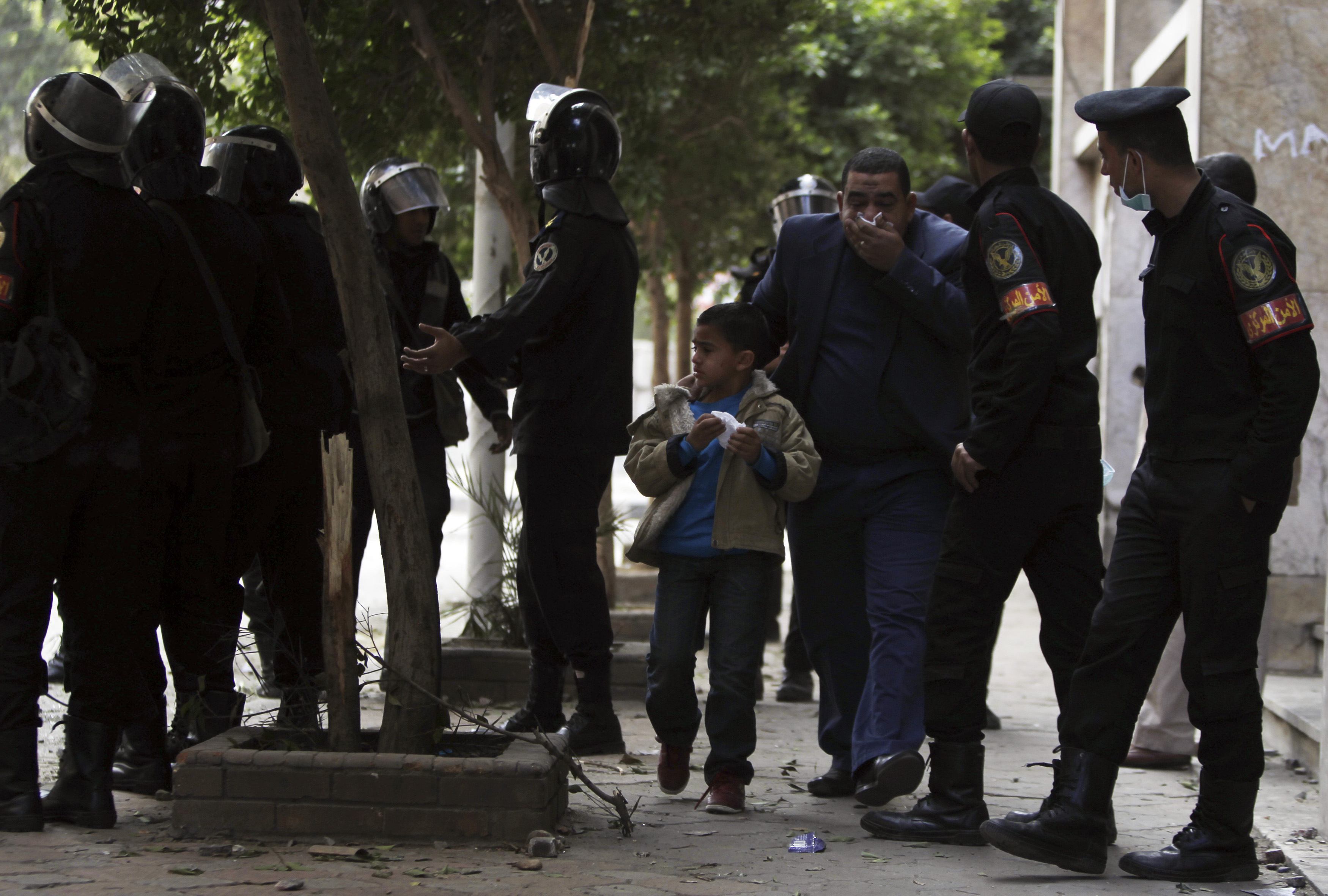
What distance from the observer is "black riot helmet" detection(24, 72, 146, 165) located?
13.5 feet

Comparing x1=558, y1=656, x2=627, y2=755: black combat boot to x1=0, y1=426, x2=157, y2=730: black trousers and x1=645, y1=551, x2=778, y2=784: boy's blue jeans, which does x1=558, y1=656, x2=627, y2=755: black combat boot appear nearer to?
x1=645, y1=551, x2=778, y2=784: boy's blue jeans

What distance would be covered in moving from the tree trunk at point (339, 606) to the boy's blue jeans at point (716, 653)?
2.98 feet

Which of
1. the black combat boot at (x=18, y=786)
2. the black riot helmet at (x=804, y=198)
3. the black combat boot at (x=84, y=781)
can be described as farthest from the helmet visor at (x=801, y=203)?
the black combat boot at (x=18, y=786)

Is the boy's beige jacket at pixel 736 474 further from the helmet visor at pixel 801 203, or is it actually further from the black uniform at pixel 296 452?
the helmet visor at pixel 801 203

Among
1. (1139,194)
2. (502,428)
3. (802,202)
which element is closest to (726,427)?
(1139,194)

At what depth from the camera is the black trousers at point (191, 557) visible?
4395mm

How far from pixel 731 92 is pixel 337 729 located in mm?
8636

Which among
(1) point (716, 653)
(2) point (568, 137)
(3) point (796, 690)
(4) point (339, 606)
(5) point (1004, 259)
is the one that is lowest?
(3) point (796, 690)

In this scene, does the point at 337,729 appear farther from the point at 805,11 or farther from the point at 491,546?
the point at 805,11

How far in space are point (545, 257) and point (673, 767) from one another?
1.77 meters

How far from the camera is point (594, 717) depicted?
213 inches

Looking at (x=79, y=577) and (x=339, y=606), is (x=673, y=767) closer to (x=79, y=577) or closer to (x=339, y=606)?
(x=339, y=606)

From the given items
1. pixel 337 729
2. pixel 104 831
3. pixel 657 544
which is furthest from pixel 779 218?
pixel 104 831

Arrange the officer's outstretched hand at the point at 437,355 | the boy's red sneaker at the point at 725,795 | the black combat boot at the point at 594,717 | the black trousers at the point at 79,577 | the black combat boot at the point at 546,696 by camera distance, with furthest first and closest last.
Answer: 1. the black combat boot at the point at 546,696
2. the black combat boot at the point at 594,717
3. the officer's outstretched hand at the point at 437,355
4. the boy's red sneaker at the point at 725,795
5. the black trousers at the point at 79,577
